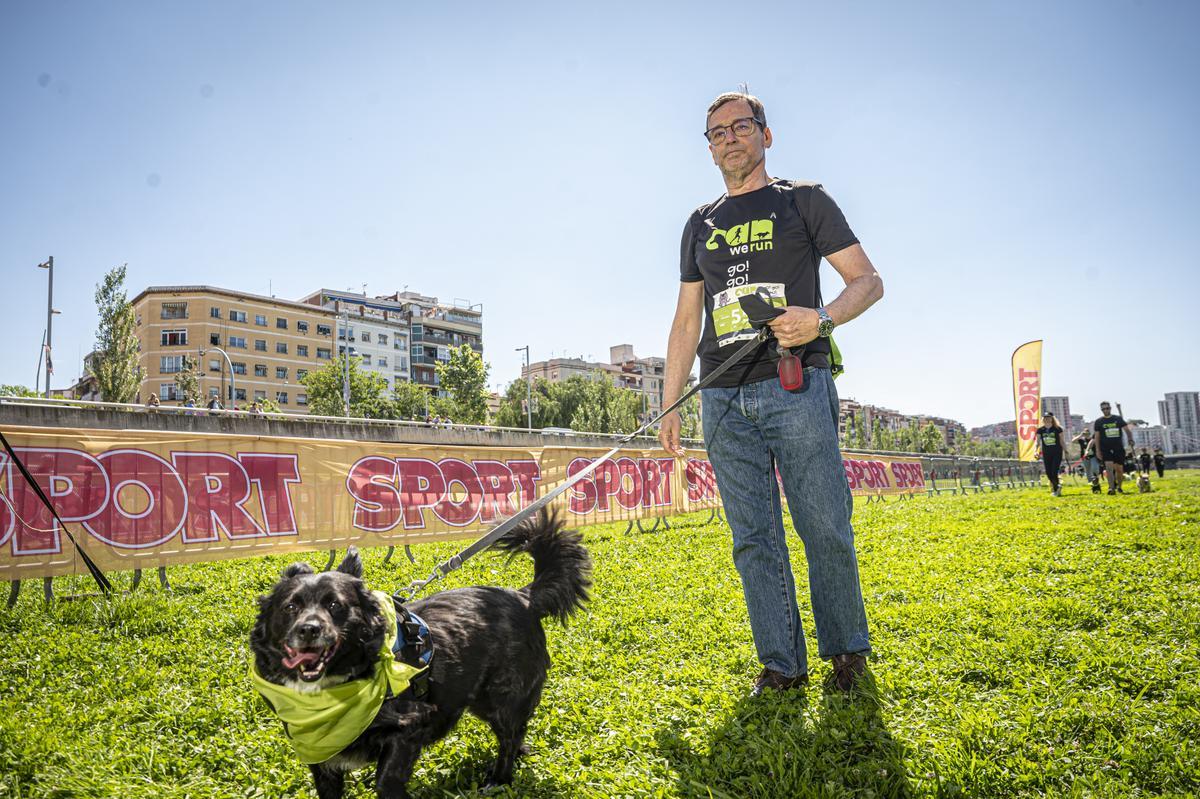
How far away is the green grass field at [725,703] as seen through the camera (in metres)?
2.49

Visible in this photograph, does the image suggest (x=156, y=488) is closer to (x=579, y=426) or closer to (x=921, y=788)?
(x=921, y=788)

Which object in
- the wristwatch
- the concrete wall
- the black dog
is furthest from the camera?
the concrete wall

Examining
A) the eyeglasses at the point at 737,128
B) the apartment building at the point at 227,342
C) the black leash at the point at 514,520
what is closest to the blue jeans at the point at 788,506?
the black leash at the point at 514,520

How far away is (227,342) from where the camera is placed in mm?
81438

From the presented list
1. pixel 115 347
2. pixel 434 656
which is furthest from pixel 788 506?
pixel 115 347

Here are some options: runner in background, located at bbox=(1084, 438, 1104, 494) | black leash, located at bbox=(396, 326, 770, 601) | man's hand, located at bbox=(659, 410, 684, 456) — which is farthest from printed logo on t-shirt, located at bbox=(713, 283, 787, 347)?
runner in background, located at bbox=(1084, 438, 1104, 494)

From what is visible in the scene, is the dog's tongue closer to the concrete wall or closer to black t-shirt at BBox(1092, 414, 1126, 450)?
the concrete wall

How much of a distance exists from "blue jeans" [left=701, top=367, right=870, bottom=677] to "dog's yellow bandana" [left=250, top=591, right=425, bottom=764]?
1797 millimetres

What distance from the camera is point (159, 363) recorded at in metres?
78.9

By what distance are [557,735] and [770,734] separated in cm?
106

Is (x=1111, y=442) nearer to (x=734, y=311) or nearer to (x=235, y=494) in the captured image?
(x=734, y=311)

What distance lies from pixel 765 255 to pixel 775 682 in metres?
2.19

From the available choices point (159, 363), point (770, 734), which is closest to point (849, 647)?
point (770, 734)

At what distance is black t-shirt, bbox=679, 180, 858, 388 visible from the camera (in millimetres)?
3311
